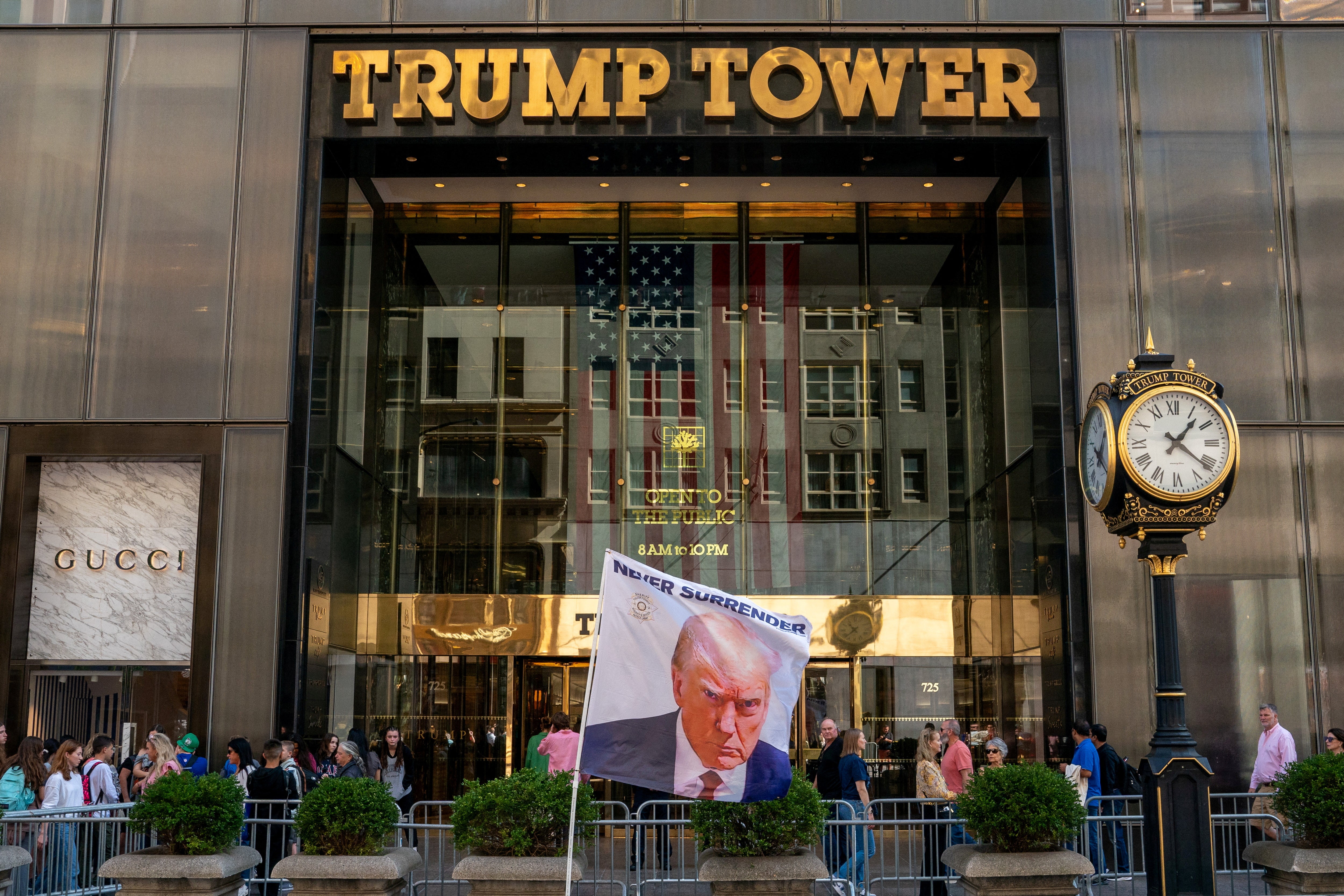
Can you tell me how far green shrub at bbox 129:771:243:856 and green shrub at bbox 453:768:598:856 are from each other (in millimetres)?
1935

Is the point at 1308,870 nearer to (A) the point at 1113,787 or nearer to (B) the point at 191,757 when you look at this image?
(A) the point at 1113,787

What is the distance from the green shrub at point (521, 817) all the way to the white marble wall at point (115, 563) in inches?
324

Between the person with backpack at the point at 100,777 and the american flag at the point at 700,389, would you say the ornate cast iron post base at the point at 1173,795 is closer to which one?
the person with backpack at the point at 100,777

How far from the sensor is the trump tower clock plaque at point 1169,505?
923cm

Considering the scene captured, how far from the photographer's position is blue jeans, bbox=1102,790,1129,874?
13086 millimetres

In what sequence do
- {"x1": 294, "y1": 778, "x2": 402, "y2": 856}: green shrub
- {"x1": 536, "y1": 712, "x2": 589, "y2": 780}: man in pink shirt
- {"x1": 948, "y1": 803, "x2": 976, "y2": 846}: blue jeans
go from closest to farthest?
{"x1": 294, "y1": 778, "x2": 402, "y2": 856}: green shrub, {"x1": 948, "y1": 803, "x2": 976, "y2": 846}: blue jeans, {"x1": 536, "y1": 712, "x2": 589, "y2": 780}: man in pink shirt

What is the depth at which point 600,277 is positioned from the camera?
21.8m

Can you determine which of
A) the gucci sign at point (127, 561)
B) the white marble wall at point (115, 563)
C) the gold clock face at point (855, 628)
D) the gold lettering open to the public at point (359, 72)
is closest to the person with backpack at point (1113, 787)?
the gold clock face at point (855, 628)

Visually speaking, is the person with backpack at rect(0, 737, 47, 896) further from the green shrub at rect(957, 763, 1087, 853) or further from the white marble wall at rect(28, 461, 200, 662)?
the green shrub at rect(957, 763, 1087, 853)

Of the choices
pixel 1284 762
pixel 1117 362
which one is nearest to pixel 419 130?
pixel 1117 362

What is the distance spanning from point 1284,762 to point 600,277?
12632mm

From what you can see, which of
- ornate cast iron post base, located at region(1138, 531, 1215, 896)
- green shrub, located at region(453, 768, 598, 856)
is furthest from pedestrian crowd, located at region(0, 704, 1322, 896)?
ornate cast iron post base, located at region(1138, 531, 1215, 896)

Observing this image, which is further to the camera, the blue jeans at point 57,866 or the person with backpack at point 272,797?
the person with backpack at point 272,797

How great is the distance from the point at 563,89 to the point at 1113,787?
37.6 feet
